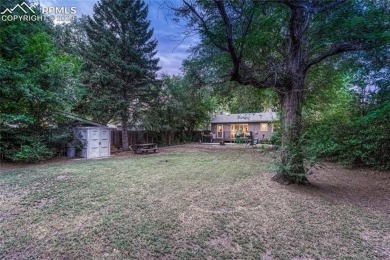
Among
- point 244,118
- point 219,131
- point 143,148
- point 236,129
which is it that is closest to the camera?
point 143,148

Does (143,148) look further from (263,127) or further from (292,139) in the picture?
(263,127)

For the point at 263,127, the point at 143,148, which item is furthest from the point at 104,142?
the point at 263,127

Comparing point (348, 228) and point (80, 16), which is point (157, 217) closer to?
point (348, 228)

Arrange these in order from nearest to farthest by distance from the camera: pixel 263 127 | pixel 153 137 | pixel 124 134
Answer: pixel 124 134, pixel 153 137, pixel 263 127

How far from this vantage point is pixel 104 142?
1180cm

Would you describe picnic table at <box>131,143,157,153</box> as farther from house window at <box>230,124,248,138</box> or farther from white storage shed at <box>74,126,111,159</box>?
house window at <box>230,124,248,138</box>

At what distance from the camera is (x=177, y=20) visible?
4906 millimetres

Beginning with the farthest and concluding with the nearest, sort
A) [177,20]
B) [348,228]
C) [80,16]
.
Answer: [80,16] < [177,20] < [348,228]

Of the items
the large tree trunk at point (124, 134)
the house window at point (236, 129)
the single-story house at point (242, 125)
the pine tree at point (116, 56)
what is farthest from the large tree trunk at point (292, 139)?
the house window at point (236, 129)

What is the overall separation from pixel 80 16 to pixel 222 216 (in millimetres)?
20485

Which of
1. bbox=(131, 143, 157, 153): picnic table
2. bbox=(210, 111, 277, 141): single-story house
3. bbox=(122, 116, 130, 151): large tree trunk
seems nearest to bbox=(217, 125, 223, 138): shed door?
bbox=(210, 111, 277, 141): single-story house

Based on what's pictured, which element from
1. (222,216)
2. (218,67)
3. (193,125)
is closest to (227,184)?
(222,216)

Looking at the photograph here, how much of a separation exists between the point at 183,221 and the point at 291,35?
16.4 feet

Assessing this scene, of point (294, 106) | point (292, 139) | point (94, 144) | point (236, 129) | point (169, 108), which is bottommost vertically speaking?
point (94, 144)
